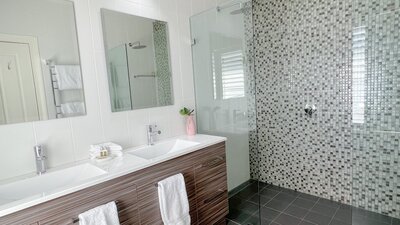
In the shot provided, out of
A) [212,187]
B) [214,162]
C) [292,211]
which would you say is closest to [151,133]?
[214,162]

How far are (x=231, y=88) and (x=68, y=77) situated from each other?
1562 millimetres

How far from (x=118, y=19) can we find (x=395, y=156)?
8.84 ft

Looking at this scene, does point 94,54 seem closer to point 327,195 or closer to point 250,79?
point 250,79

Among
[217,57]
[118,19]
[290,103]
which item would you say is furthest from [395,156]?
[118,19]

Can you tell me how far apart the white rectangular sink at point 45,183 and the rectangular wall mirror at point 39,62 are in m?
0.38

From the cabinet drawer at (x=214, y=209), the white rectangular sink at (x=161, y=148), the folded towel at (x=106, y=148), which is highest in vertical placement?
the folded towel at (x=106, y=148)

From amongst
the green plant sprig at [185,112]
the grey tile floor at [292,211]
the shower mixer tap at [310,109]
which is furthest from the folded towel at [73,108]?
the shower mixer tap at [310,109]

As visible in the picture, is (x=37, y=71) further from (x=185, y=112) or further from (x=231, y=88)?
(x=231, y=88)

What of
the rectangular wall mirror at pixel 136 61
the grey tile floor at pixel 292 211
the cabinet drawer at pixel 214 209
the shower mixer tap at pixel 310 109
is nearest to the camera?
the rectangular wall mirror at pixel 136 61

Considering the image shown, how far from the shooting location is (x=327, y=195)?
104 inches

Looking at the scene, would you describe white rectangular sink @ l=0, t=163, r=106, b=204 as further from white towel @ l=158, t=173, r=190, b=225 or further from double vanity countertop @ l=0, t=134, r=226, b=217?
white towel @ l=158, t=173, r=190, b=225

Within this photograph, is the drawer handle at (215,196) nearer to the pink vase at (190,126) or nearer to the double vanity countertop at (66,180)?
the double vanity countertop at (66,180)

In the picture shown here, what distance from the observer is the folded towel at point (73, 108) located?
1.59 m

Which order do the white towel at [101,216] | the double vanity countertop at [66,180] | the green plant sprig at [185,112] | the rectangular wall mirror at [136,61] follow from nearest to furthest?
1. the double vanity countertop at [66,180]
2. the white towel at [101,216]
3. the rectangular wall mirror at [136,61]
4. the green plant sprig at [185,112]
